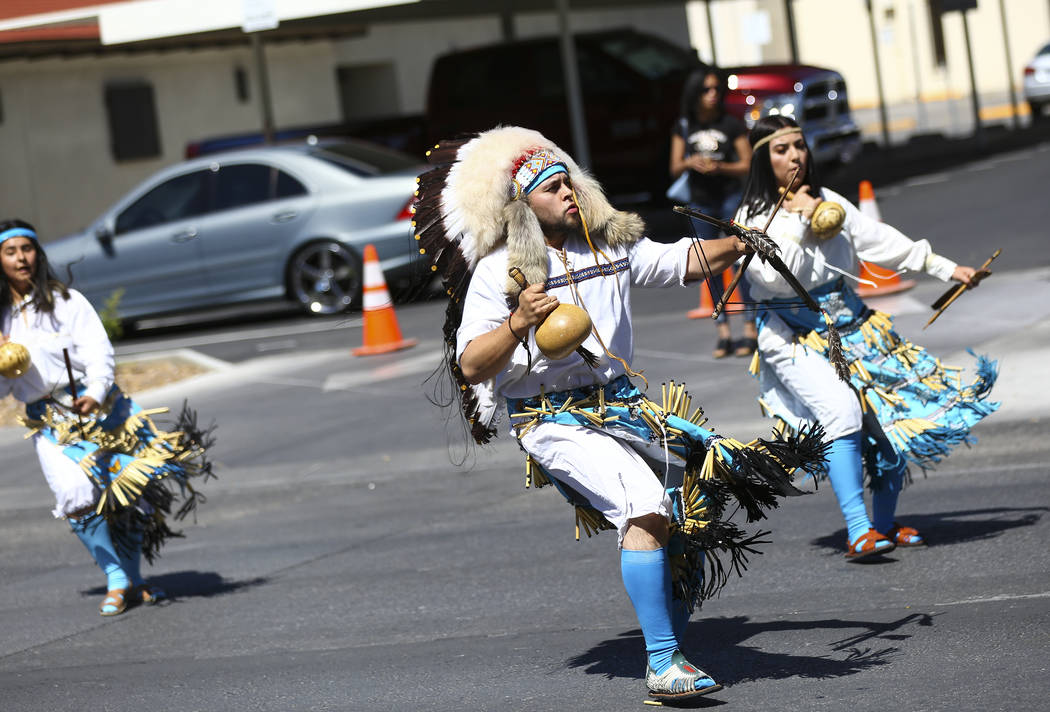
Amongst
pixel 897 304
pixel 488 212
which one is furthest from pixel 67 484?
pixel 897 304

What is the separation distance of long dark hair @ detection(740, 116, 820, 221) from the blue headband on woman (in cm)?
322

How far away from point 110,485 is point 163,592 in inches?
24.2

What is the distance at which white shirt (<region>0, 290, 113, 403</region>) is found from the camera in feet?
23.1

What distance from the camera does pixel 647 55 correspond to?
770 inches

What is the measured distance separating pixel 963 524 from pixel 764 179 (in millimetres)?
1752

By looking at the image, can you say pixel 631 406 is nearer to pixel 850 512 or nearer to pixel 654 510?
pixel 654 510

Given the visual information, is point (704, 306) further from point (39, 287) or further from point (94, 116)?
point (94, 116)

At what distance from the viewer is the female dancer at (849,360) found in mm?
6195

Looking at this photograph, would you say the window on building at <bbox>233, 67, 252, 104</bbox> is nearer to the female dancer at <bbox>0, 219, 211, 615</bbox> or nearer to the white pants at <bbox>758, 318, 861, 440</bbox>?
the female dancer at <bbox>0, 219, 211, 615</bbox>

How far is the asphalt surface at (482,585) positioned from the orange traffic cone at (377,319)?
4.04ft

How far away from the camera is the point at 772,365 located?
6.41 meters

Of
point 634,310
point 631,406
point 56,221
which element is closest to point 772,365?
point 631,406

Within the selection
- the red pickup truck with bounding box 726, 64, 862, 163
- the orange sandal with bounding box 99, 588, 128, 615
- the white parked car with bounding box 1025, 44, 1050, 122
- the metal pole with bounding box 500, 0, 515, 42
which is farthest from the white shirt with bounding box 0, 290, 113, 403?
the white parked car with bounding box 1025, 44, 1050, 122

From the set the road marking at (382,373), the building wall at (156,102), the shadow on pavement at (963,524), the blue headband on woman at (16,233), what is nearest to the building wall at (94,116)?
the building wall at (156,102)
